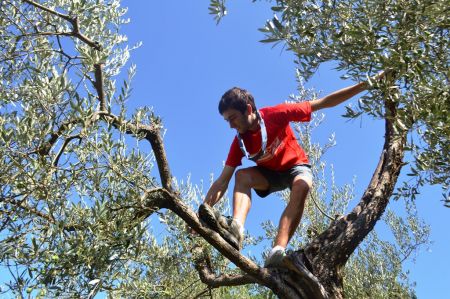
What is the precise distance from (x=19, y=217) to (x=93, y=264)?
2.36 ft

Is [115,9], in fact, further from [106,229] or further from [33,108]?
[106,229]

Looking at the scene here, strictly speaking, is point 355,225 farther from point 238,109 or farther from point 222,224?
point 238,109

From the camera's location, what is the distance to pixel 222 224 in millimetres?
4316

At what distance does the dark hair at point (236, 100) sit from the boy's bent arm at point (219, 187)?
2.43 feet

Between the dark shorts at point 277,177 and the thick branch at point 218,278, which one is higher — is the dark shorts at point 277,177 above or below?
above

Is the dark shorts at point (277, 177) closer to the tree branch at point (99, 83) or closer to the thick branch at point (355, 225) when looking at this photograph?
the thick branch at point (355, 225)

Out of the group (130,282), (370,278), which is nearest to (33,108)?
(130,282)

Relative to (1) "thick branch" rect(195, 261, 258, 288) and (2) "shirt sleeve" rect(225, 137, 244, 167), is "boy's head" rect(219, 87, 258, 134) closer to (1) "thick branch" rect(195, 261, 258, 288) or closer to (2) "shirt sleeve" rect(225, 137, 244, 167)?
(2) "shirt sleeve" rect(225, 137, 244, 167)

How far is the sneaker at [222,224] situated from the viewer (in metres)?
4.14

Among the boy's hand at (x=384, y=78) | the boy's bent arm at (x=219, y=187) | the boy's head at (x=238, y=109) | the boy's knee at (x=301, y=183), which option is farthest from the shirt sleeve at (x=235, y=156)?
the boy's hand at (x=384, y=78)

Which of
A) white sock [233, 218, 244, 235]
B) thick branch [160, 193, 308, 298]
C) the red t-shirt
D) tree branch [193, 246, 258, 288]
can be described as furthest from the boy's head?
tree branch [193, 246, 258, 288]

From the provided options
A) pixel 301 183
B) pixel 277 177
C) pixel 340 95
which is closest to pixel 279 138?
pixel 277 177

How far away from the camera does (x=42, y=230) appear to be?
11.8 ft

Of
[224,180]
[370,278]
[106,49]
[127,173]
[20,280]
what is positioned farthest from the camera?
[370,278]
